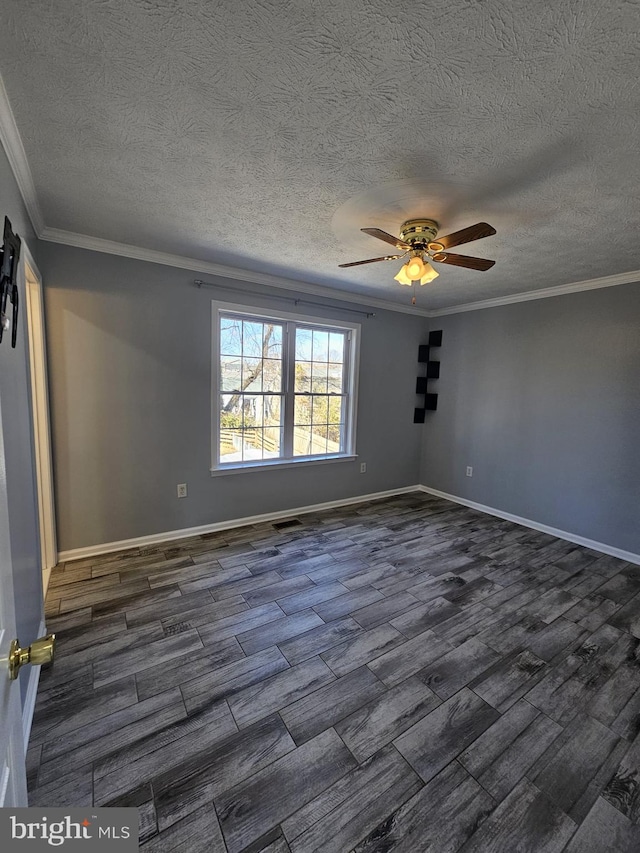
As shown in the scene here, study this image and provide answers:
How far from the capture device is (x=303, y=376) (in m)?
3.90

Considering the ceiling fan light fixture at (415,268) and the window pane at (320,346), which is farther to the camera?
the window pane at (320,346)

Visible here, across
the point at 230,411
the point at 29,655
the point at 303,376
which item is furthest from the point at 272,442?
the point at 29,655

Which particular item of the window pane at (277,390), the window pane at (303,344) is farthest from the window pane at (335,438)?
the window pane at (303,344)

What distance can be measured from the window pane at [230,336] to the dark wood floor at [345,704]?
1907 millimetres

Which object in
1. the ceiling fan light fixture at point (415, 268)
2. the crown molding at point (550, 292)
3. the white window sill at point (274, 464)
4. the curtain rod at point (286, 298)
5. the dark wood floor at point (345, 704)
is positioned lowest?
the dark wood floor at point (345, 704)

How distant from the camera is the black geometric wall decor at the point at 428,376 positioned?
4.75 meters

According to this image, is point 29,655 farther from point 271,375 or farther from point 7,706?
point 271,375

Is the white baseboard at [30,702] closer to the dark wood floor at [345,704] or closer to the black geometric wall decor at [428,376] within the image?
the dark wood floor at [345,704]

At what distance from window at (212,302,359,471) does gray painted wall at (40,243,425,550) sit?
0.15m

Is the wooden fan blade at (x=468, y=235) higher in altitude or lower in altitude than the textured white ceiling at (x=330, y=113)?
lower

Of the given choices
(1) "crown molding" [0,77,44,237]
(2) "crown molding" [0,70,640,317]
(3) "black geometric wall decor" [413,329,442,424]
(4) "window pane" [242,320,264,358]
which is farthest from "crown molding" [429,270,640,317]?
(1) "crown molding" [0,77,44,237]

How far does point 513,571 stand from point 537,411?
1.76 meters

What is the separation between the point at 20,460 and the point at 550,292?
4484mm

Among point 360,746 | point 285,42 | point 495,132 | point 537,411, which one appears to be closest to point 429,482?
point 537,411
